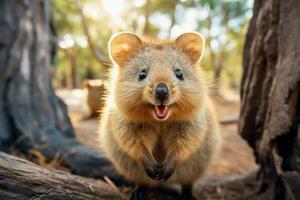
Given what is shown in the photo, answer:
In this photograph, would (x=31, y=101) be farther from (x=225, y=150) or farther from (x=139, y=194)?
(x=225, y=150)

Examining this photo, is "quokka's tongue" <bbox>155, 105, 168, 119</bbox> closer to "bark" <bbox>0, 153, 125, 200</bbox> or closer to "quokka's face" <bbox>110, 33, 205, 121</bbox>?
"quokka's face" <bbox>110, 33, 205, 121</bbox>

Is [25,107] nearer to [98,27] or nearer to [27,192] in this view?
[27,192]

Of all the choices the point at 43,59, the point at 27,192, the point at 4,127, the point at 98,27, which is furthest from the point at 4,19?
the point at 98,27

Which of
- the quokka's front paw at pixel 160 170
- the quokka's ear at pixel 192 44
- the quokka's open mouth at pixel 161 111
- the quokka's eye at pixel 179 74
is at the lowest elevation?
the quokka's front paw at pixel 160 170

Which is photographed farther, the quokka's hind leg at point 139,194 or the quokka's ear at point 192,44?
the quokka's hind leg at point 139,194

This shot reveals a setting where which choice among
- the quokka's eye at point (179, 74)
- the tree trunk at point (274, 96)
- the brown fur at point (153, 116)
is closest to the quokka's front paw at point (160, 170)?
the brown fur at point (153, 116)

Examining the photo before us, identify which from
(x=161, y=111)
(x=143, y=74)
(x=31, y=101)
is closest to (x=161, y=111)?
(x=161, y=111)

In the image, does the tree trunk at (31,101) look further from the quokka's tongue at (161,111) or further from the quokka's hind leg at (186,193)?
the quokka's tongue at (161,111)
